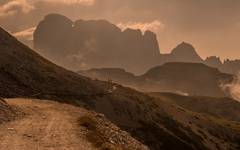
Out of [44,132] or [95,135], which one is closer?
[44,132]

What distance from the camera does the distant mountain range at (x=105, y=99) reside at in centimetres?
13138

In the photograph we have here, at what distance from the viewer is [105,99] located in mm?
160500

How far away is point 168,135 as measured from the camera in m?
160

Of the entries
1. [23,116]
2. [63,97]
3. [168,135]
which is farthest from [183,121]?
[23,116]

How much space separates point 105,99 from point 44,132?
12461cm

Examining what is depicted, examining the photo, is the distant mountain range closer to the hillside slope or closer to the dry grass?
the hillside slope

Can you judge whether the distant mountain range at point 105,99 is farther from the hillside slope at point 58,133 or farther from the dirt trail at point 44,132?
the hillside slope at point 58,133

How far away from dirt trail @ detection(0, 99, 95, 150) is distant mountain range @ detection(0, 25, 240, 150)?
68.2 m

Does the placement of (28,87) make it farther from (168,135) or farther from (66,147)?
(66,147)

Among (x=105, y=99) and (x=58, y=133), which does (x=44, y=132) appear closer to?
(x=58, y=133)

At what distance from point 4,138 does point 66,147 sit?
5.26 m

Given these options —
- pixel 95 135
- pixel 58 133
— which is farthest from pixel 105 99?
pixel 58 133

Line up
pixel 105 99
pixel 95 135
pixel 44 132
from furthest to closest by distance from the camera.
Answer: pixel 105 99 < pixel 95 135 < pixel 44 132

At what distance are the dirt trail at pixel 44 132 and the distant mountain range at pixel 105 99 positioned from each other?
68.2 meters
